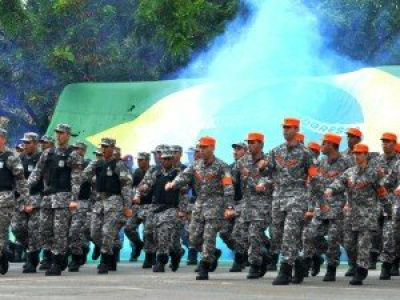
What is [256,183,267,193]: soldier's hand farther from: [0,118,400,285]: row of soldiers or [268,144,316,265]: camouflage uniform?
[268,144,316,265]: camouflage uniform

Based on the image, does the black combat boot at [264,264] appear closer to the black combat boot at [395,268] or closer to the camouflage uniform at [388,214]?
the camouflage uniform at [388,214]

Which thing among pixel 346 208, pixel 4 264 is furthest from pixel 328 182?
pixel 4 264

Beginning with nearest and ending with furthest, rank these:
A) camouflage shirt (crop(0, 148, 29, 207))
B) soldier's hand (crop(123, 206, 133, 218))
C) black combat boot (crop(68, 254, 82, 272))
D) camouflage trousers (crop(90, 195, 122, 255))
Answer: camouflage shirt (crop(0, 148, 29, 207)), soldier's hand (crop(123, 206, 133, 218)), camouflage trousers (crop(90, 195, 122, 255)), black combat boot (crop(68, 254, 82, 272))

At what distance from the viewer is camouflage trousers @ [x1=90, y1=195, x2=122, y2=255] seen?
21.5m

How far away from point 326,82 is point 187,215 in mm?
4534

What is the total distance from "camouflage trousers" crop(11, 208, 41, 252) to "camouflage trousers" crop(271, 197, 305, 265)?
4.37 metres

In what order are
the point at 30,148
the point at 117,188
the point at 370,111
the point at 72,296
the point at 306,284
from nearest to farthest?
the point at 72,296 < the point at 306,284 < the point at 117,188 < the point at 30,148 < the point at 370,111

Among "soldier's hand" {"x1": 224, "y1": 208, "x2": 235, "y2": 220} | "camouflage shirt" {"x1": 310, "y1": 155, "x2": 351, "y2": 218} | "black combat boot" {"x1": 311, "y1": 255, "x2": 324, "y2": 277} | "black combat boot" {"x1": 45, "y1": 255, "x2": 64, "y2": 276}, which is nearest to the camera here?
"camouflage shirt" {"x1": 310, "y1": 155, "x2": 351, "y2": 218}

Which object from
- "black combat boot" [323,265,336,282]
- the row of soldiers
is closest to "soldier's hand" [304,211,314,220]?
the row of soldiers

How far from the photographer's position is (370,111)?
25297mm

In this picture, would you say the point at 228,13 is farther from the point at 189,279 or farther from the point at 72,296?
the point at 72,296

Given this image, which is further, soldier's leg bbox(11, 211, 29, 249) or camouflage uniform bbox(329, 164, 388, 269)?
soldier's leg bbox(11, 211, 29, 249)

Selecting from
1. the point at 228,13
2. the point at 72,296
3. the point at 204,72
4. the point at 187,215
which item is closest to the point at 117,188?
the point at 187,215

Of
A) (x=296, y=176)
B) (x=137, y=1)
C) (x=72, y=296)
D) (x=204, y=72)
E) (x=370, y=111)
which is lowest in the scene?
(x=72, y=296)
